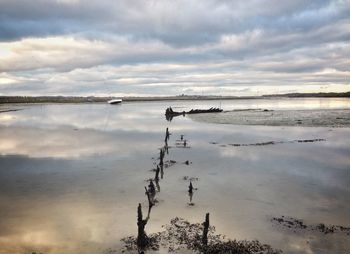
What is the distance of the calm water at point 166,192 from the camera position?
1466cm

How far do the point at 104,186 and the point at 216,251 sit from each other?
35.8 ft

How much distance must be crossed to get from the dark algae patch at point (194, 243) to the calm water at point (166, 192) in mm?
538

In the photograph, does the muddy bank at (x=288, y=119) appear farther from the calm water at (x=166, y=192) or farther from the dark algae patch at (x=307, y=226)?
the dark algae patch at (x=307, y=226)

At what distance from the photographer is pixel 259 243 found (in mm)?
13945

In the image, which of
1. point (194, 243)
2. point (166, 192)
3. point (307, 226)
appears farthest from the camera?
point (166, 192)

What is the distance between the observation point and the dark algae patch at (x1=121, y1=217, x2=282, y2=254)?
42.9 ft

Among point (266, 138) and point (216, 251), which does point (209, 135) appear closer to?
point (266, 138)

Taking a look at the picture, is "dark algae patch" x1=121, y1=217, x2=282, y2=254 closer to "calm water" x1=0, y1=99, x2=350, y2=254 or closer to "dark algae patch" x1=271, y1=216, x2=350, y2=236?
"calm water" x1=0, y1=99, x2=350, y2=254

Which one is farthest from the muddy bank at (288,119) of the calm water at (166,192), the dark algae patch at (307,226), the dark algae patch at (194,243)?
the dark algae patch at (194,243)

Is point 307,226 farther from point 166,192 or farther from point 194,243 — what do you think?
point 166,192

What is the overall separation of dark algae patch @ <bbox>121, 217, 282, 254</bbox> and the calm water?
54cm

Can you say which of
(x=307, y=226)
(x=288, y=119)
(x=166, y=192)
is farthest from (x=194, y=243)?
(x=288, y=119)

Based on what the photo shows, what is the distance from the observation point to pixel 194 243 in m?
13.8

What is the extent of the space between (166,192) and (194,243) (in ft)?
23.9
